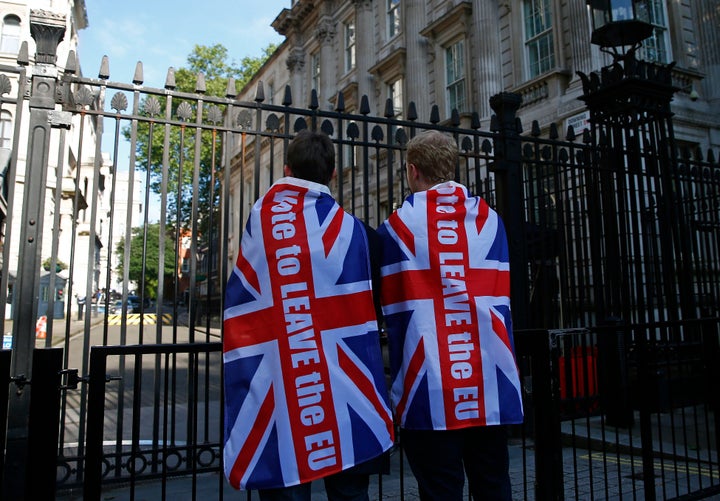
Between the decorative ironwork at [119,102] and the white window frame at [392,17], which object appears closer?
the decorative ironwork at [119,102]

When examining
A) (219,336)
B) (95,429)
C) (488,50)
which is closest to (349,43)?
(488,50)

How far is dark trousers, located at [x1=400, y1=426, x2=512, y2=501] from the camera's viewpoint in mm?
2205

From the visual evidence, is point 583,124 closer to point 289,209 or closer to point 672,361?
point 672,361

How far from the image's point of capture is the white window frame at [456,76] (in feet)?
54.3

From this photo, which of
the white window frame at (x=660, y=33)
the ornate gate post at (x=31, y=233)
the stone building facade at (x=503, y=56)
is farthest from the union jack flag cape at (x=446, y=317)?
the white window frame at (x=660, y=33)

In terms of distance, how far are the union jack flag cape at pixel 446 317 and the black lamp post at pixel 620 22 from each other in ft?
16.8

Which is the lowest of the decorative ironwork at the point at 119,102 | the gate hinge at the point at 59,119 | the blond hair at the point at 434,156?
the blond hair at the point at 434,156

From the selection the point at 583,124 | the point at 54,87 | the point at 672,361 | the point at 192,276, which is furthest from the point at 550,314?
the point at 583,124

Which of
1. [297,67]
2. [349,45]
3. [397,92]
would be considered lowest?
[397,92]

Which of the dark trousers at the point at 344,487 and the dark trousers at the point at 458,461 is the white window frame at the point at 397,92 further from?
the dark trousers at the point at 344,487

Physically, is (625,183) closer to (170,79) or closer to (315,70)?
(170,79)

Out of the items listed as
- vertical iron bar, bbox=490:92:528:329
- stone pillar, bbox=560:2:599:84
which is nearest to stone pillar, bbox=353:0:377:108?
stone pillar, bbox=560:2:599:84

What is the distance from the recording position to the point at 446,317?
2.26 metres

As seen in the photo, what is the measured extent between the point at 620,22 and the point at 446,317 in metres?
5.50
